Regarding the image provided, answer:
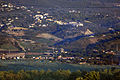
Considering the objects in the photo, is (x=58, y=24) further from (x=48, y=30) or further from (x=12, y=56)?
(x=12, y=56)

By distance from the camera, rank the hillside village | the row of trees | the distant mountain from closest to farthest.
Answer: the row of trees
the hillside village
the distant mountain

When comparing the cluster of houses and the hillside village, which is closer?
the cluster of houses

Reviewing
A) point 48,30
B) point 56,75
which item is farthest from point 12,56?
point 48,30

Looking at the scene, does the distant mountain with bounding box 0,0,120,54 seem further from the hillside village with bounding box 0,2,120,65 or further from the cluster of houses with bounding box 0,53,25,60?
the cluster of houses with bounding box 0,53,25,60

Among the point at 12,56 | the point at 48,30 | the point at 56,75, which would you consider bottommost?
the point at 48,30

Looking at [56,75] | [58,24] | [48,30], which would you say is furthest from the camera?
[58,24]

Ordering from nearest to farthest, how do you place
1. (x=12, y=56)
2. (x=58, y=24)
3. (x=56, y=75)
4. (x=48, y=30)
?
1. (x=56, y=75)
2. (x=12, y=56)
3. (x=48, y=30)
4. (x=58, y=24)

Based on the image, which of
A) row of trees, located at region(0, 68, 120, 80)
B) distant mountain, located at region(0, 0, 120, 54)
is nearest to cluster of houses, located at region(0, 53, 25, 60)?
distant mountain, located at region(0, 0, 120, 54)

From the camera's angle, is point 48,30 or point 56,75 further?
point 48,30

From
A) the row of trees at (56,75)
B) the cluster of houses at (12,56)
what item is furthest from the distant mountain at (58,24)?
the row of trees at (56,75)

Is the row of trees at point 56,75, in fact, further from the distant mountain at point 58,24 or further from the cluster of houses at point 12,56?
the distant mountain at point 58,24

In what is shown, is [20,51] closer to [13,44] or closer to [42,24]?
[13,44]

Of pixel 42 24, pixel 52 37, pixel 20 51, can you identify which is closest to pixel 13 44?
pixel 20 51
